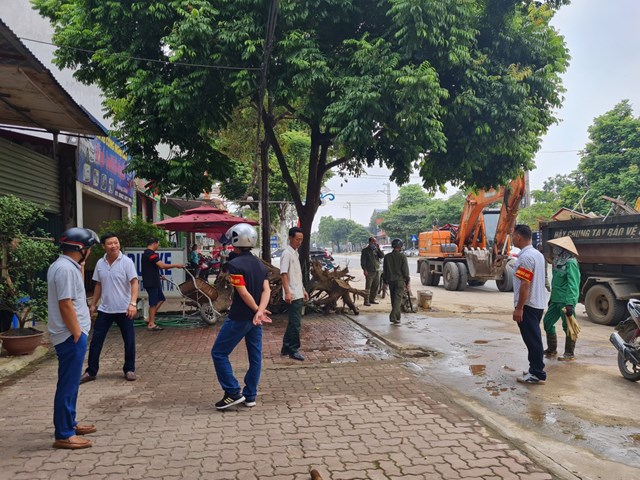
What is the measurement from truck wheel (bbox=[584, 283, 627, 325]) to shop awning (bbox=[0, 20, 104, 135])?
9851 mm

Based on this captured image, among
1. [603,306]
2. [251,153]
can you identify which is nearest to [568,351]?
[603,306]

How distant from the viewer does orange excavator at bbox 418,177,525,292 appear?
47.1ft

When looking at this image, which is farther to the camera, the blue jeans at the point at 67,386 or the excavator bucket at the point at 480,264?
the excavator bucket at the point at 480,264

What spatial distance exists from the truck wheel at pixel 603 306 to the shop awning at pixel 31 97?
985cm

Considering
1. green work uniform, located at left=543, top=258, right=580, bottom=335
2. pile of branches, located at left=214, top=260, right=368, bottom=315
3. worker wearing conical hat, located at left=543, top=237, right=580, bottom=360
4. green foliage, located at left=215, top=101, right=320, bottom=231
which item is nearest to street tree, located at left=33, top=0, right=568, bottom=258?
pile of branches, located at left=214, top=260, right=368, bottom=315

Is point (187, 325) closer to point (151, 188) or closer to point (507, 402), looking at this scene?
point (151, 188)

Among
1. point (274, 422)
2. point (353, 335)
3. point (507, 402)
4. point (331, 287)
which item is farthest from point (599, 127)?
point (274, 422)

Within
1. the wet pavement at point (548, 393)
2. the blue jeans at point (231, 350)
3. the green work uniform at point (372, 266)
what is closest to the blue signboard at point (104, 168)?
the green work uniform at point (372, 266)

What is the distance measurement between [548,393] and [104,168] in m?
11.7

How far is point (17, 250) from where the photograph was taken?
6.18 m

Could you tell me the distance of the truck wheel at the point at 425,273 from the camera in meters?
18.3

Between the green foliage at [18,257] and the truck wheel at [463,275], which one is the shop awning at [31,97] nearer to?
the green foliage at [18,257]

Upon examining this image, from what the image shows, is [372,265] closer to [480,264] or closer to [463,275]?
[480,264]

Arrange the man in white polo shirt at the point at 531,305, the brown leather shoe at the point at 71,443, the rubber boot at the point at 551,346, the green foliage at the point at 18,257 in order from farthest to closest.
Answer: the rubber boot at the point at 551,346, the green foliage at the point at 18,257, the man in white polo shirt at the point at 531,305, the brown leather shoe at the point at 71,443
